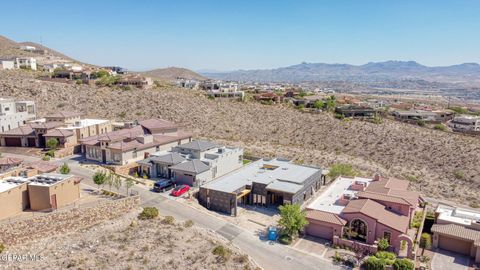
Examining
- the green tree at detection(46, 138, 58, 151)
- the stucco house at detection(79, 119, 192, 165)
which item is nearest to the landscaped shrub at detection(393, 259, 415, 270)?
the stucco house at detection(79, 119, 192, 165)

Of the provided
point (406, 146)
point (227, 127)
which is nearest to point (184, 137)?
point (227, 127)

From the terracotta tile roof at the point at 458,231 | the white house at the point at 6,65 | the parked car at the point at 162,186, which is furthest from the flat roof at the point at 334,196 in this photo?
the white house at the point at 6,65

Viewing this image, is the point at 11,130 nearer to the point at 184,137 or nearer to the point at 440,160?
the point at 184,137

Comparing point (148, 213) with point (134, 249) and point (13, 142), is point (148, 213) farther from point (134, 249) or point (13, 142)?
point (13, 142)

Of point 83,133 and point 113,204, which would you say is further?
point 83,133

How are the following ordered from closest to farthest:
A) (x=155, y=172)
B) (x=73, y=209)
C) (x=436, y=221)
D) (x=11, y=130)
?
(x=73, y=209), (x=436, y=221), (x=155, y=172), (x=11, y=130)

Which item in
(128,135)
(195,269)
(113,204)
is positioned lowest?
(195,269)

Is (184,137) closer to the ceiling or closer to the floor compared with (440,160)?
closer to the ceiling
